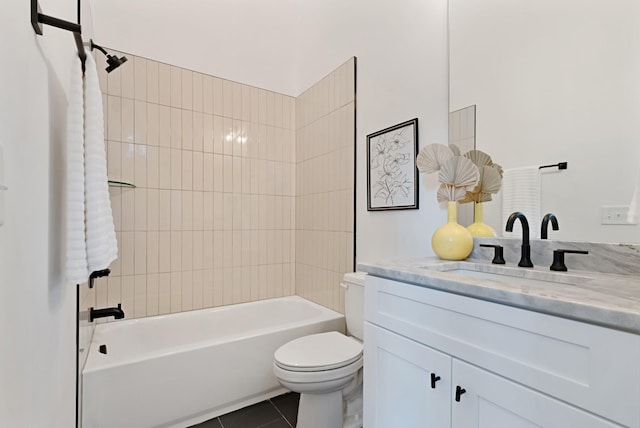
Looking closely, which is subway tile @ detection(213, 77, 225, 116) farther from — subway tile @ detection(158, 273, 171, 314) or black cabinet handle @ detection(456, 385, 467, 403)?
black cabinet handle @ detection(456, 385, 467, 403)

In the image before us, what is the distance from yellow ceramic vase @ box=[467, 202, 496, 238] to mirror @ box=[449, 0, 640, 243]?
0.08ft

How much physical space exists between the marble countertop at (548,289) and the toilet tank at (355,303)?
2.07 ft

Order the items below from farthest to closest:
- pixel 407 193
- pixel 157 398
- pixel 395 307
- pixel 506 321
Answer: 1. pixel 407 193
2. pixel 157 398
3. pixel 395 307
4. pixel 506 321

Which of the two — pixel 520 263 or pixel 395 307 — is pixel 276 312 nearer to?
pixel 395 307

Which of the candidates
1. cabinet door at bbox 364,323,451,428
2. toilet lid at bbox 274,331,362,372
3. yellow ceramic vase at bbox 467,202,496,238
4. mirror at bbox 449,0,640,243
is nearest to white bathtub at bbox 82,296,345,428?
toilet lid at bbox 274,331,362,372

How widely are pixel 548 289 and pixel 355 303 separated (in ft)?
3.87

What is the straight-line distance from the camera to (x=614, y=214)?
1.01 m

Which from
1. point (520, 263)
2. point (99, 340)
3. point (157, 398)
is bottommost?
point (157, 398)

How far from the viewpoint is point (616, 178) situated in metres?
1.02

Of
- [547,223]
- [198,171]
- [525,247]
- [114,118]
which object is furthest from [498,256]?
[114,118]

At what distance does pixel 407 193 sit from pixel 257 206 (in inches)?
53.5

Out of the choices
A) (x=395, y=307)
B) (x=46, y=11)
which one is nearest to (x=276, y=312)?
(x=395, y=307)

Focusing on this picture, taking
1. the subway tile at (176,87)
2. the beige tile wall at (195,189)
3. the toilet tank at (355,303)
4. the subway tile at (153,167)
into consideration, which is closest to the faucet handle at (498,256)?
the toilet tank at (355,303)

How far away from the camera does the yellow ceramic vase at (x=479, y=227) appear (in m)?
1.35
